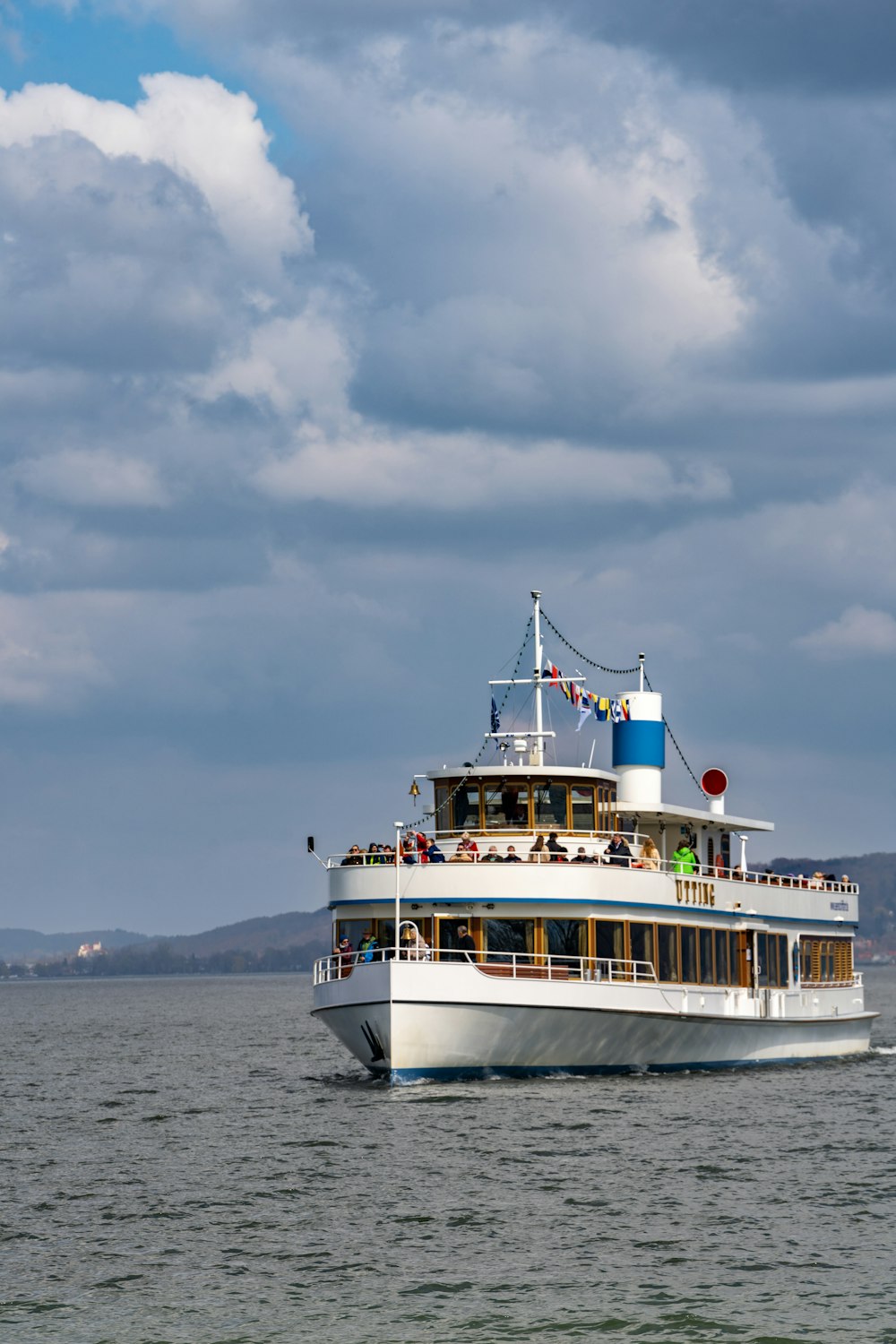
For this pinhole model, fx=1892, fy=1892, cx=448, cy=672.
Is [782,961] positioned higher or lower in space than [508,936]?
lower

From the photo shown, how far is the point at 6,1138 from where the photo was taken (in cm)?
3688

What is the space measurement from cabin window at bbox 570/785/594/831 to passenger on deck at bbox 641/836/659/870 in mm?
1451

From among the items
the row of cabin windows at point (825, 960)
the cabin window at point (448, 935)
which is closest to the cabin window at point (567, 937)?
the cabin window at point (448, 935)

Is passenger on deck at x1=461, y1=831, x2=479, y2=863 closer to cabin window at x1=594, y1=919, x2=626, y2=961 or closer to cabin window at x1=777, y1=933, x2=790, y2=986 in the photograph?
cabin window at x1=594, y1=919, x2=626, y2=961

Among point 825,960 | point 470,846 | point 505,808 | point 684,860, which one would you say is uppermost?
point 505,808

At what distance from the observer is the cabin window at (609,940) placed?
132 feet

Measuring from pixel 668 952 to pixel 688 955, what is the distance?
115 centimetres

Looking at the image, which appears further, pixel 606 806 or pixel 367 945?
pixel 606 806

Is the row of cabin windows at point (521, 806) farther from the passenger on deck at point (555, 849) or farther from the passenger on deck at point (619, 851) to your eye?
the passenger on deck at point (555, 849)

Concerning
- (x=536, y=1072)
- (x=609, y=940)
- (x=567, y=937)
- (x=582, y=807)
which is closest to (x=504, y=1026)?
(x=536, y=1072)

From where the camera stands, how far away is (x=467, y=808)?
4297 cm

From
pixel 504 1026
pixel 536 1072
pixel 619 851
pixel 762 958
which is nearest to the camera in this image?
pixel 504 1026

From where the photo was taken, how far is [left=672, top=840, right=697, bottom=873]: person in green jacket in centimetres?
4331

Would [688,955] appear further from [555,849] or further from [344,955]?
[344,955]
